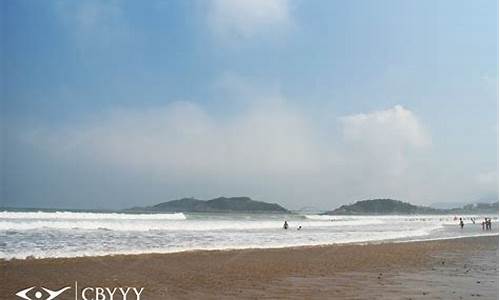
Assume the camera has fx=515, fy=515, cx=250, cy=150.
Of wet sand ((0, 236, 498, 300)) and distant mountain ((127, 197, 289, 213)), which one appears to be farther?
distant mountain ((127, 197, 289, 213))

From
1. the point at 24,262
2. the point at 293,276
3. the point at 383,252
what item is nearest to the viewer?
the point at 293,276

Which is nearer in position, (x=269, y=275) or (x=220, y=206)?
(x=269, y=275)

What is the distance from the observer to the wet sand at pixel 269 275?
10.2m

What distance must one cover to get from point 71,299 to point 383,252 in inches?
512

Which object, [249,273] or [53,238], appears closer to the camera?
[249,273]

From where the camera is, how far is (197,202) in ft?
315

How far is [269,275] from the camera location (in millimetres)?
12773

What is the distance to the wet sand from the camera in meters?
10.2

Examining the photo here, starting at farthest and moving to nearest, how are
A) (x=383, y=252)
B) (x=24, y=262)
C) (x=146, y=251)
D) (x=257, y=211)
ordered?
(x=257, y=211), (x=383, y=252), (x=146, y=251), (x=24, y=262)

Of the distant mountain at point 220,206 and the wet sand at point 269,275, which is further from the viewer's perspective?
the distant mountain at point 220,206

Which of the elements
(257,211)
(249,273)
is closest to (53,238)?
(249,273)

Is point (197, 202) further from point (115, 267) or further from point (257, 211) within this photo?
point (115, 267)

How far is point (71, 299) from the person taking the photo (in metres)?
9.41

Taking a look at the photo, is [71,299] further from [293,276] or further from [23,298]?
[293,276]
